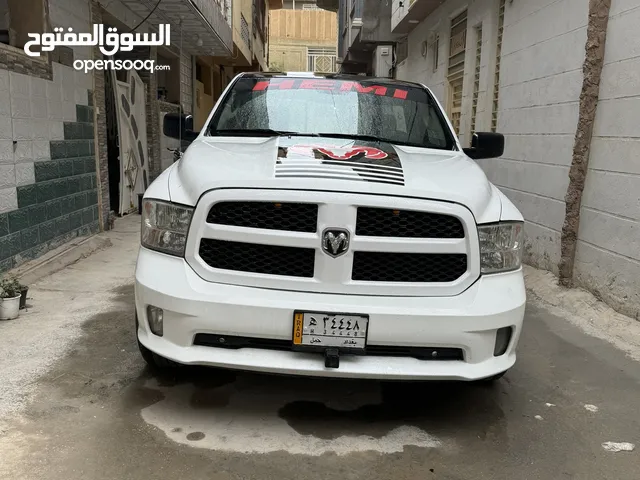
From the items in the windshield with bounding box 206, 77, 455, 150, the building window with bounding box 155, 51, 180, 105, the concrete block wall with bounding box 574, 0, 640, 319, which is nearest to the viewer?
the windshield with bounding box 206, 77, 455, 150

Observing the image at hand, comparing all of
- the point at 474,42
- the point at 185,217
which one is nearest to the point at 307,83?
the point at 185,217

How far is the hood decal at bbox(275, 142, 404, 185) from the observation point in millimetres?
2738

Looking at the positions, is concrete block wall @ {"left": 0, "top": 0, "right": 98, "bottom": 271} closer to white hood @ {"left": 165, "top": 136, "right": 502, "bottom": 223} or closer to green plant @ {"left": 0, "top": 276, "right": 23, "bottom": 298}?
green plant @ {"left": 0, "top": 276, "right": 23, "bottom": 298}

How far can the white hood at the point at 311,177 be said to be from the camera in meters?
2.66

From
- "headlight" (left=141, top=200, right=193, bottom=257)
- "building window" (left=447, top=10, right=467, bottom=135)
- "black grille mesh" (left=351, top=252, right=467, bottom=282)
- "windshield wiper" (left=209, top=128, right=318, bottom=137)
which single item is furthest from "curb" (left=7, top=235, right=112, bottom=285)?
"building window" (left=447, top=10, right=467, bottom=135)

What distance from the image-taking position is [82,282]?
17.8 ft

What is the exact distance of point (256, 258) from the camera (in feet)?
8.86

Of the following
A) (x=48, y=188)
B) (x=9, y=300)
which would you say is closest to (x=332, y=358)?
(x=9, y=300)

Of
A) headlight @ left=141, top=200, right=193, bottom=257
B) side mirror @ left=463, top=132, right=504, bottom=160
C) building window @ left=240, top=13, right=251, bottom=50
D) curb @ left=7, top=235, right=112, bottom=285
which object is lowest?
curb @ left=7, top=235, right=112, bottom=285

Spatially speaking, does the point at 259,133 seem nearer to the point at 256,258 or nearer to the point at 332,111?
the point at 332,111

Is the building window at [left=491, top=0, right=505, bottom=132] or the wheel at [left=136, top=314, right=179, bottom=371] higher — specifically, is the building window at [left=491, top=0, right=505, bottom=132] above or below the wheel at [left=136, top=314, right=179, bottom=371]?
above

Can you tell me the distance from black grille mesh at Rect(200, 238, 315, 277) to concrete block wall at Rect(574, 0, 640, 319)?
3223 mm

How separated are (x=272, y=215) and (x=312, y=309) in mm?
473

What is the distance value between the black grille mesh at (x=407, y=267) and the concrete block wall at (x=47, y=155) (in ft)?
12.7
